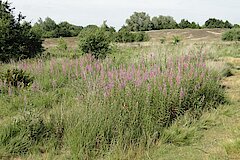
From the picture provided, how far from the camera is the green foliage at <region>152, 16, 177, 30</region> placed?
64.3 meters

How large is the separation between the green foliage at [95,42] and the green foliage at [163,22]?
53.3 m

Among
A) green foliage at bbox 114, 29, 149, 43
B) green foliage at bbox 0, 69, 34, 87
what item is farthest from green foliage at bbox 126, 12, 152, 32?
green foliage at bbox 0, 69, 34, 87

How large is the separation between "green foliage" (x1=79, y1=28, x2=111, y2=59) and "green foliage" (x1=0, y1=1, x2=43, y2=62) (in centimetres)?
272

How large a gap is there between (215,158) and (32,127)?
2.32m

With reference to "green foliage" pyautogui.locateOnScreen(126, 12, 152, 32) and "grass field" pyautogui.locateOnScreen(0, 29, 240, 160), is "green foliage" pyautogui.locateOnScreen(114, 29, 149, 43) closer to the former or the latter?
"grass field" pyautogui.locateOnScreen(0, 29, 240, 160)

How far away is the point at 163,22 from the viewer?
6719cm

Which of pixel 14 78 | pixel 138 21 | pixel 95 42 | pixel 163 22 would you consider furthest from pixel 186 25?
pixel 14 78

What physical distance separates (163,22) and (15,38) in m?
57.3

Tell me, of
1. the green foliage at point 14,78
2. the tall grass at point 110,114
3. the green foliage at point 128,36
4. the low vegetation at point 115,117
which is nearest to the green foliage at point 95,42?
the green foliage at point 14,78

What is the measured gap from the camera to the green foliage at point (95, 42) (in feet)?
39.2

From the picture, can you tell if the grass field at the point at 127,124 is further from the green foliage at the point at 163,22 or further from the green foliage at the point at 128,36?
the green foliage at the point at 163,22

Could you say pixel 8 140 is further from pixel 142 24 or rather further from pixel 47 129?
pixel 142 24

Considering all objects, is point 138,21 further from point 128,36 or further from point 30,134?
point 30,134

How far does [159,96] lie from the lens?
14.4ft
